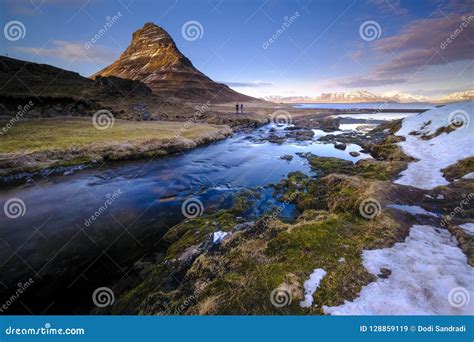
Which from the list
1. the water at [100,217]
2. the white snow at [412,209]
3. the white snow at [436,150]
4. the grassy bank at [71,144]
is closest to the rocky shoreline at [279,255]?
the white snow at [412,209]

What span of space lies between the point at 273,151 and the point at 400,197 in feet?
72.5

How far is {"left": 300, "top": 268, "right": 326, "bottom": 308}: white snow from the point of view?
211 inches

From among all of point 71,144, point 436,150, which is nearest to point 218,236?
point 436,150

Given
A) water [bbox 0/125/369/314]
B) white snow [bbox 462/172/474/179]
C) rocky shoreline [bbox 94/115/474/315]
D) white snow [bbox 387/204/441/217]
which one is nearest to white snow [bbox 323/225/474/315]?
rocky shoreline [bbox 94/115/474/315]

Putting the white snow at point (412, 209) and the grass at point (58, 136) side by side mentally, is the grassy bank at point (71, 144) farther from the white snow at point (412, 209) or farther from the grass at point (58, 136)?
the white snow at point (412, 209)

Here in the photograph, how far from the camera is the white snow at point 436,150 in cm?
1345

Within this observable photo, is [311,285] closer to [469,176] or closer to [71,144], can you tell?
[469,176]

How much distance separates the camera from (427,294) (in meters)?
5.19

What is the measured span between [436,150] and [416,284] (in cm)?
1790

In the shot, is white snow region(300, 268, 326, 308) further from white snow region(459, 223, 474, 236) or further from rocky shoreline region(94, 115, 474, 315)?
white snow region(459, 223, 474, 236)

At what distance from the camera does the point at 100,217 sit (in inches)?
527

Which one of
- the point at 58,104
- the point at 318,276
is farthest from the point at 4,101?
the point at 318,276

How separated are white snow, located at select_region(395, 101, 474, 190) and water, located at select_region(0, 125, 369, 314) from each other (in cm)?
742
